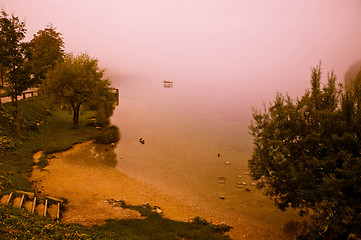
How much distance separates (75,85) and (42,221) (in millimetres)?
33146

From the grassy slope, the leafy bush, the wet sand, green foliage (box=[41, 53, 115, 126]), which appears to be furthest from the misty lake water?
the leafy bush

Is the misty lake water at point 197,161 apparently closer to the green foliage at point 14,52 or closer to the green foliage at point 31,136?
the green foliage at point 31,136

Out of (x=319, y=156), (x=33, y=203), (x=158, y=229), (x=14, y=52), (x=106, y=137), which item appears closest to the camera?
(x=319, y=156)

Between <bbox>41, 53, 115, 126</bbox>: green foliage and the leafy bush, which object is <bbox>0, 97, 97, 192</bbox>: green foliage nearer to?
the leafy bush

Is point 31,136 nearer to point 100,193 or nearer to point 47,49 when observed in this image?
point 100,193

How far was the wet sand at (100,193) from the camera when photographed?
20531 millimetres

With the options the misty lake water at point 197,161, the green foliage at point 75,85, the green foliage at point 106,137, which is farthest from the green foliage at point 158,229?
the green foliage at point 75,85

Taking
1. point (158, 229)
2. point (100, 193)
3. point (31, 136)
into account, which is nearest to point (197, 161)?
point (100, 193)

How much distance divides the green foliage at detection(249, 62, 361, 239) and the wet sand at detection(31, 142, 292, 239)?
6.75 m

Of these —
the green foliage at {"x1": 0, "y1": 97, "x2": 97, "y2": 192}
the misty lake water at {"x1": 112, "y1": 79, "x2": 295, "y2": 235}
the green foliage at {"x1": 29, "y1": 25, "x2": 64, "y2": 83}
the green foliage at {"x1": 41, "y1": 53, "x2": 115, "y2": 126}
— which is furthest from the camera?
the green foliage at {"x1": 29, "y1": 25, "x2": 64, "y2": 83}

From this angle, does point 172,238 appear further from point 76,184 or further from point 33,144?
point 33,144

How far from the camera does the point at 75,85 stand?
42.9 m

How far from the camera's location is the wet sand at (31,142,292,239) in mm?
20531

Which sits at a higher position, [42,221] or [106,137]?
[106,137]
